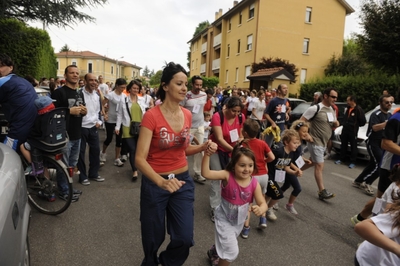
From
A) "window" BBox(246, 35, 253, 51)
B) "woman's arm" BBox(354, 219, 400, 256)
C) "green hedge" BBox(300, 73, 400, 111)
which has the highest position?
"window" BBox(246, 35, 253, 51)

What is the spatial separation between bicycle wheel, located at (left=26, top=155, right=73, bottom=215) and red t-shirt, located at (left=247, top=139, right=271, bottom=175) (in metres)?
2.45

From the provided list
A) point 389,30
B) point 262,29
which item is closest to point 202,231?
point 389,30

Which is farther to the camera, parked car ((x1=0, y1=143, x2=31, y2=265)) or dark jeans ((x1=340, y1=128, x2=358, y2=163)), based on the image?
dark jeans ((x1=340, y1=128, x2=358, y2=163))

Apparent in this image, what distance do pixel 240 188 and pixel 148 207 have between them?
0.88 metres

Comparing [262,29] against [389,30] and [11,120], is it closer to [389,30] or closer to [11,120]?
[389,30]

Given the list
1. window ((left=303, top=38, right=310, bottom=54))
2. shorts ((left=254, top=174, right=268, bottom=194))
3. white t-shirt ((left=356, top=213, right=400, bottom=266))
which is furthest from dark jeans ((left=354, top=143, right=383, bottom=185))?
window ((left=303, top=38, right=310, bottom=54))

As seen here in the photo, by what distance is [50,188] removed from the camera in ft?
13.5

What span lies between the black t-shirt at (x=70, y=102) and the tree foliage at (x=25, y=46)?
38.4ft

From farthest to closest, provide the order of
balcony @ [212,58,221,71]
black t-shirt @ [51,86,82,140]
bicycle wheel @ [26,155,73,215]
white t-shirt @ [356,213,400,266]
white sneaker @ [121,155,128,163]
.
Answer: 1. balcony @ [212,58,221,71]
2. white sneaker @ [121,155,128,163]
3. black t-shirt @ [51,86,82,140]
4. bicycle wheel @ [26,155,73,215]
5. white t-shirt @ [356,213,400,266]

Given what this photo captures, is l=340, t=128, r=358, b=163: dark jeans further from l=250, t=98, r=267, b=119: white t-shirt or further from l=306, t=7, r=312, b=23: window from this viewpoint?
l=306, t=7, r=312, b=23: window

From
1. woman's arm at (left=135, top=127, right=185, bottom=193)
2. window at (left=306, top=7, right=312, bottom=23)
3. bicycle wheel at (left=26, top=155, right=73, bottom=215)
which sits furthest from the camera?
window at (left=306, top=7, right=312, bottom=23)

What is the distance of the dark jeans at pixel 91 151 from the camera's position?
516 centimetres

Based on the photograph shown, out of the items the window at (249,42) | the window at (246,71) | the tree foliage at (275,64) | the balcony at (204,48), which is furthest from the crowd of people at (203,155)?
the balcony at (204,48)

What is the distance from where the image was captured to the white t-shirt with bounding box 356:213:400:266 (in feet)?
5.94
